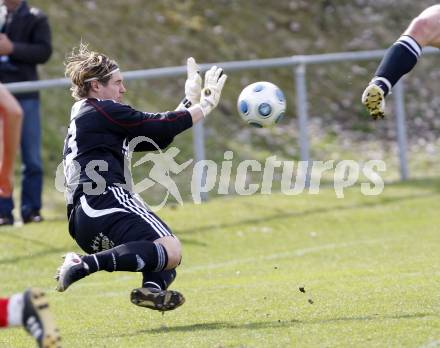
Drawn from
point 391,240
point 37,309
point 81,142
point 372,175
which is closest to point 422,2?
point 372,175

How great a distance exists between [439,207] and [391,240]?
2073 mm

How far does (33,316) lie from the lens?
16.2 feet

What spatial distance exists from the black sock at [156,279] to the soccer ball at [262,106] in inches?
60.0

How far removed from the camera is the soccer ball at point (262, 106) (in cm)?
766

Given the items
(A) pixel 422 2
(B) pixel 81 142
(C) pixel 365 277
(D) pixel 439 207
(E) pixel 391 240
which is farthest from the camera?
(A) pixel 422 2

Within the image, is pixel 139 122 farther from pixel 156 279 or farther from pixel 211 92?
pixel 156 279

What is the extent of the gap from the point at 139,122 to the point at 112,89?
1.34ft

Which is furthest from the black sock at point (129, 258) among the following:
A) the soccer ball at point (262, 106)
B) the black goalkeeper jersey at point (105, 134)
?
the soccer ball at point (262, 106)

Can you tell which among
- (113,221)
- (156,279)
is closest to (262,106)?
(113,221)

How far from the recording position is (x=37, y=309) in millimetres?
4938

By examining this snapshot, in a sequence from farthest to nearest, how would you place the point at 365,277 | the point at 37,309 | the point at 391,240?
the point at 391,240, the point at 365,277, the point at 37,309

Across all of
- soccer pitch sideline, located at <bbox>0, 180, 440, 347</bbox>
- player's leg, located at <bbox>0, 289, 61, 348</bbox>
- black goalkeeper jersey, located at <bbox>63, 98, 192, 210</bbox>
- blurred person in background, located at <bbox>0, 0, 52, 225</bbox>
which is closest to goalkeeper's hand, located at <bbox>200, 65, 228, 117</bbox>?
black goalkeeper jersey, located at <bbox>63, 98, 192, 210</bbox>

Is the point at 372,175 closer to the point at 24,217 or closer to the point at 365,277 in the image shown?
the point at 24,217

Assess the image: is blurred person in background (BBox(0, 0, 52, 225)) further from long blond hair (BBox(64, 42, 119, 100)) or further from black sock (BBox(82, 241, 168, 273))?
black sock (BBox(82, 241, 168, 273))
